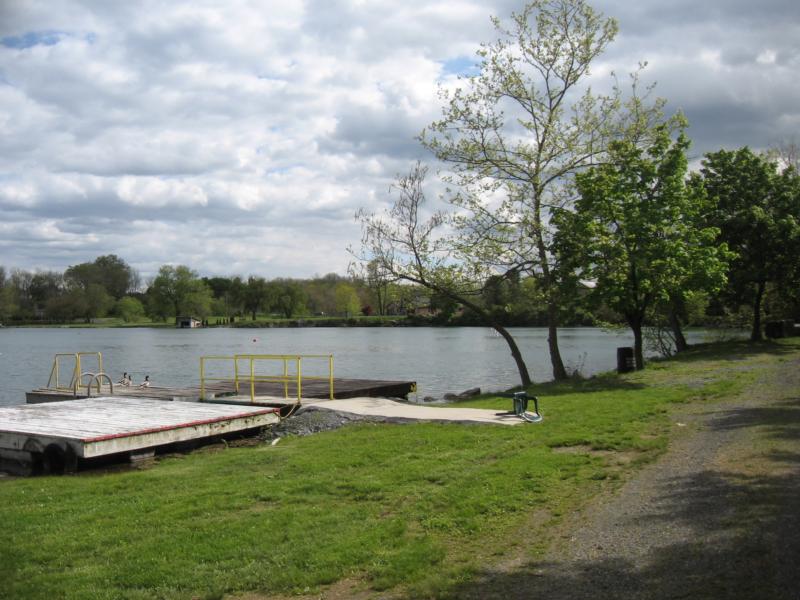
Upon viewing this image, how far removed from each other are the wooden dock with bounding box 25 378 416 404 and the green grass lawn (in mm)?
6629

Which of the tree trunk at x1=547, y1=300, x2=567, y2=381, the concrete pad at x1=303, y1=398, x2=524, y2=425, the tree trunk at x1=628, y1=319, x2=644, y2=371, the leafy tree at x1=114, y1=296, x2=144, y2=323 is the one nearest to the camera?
the concrete pad at x1=303, y1=398, x2=524, y2=425

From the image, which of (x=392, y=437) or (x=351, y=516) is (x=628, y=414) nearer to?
(x=392, y=437)

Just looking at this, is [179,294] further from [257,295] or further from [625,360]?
[625,360]

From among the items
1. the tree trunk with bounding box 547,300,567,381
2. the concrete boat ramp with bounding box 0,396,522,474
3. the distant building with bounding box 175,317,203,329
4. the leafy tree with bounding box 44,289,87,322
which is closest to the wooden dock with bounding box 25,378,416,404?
the concrete boat ramp with bounding box 0,396,522,474

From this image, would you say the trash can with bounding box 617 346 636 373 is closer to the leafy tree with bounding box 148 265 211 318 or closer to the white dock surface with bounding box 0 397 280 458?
the white dock surface with bounding box 0 397 280 458

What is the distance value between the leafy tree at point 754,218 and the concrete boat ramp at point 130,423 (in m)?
18.4

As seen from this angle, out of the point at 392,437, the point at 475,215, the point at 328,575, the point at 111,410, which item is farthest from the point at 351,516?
the point at 475,215

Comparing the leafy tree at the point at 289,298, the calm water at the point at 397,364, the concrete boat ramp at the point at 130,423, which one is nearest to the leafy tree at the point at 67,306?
the leafy tree at the point at 289,298

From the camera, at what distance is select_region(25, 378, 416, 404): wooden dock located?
790 inches

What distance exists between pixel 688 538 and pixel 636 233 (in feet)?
52.1

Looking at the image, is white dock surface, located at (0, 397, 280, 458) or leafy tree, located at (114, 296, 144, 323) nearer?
white dock surface, located at (0, 397, 280, 458)

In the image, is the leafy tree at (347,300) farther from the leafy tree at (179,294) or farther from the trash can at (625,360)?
the trash can at (625,360)

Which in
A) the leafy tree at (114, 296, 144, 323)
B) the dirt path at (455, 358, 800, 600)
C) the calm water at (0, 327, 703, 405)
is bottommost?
the calm water at (0, 327, 703, 405)

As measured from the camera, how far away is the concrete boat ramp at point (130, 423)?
1246cm
